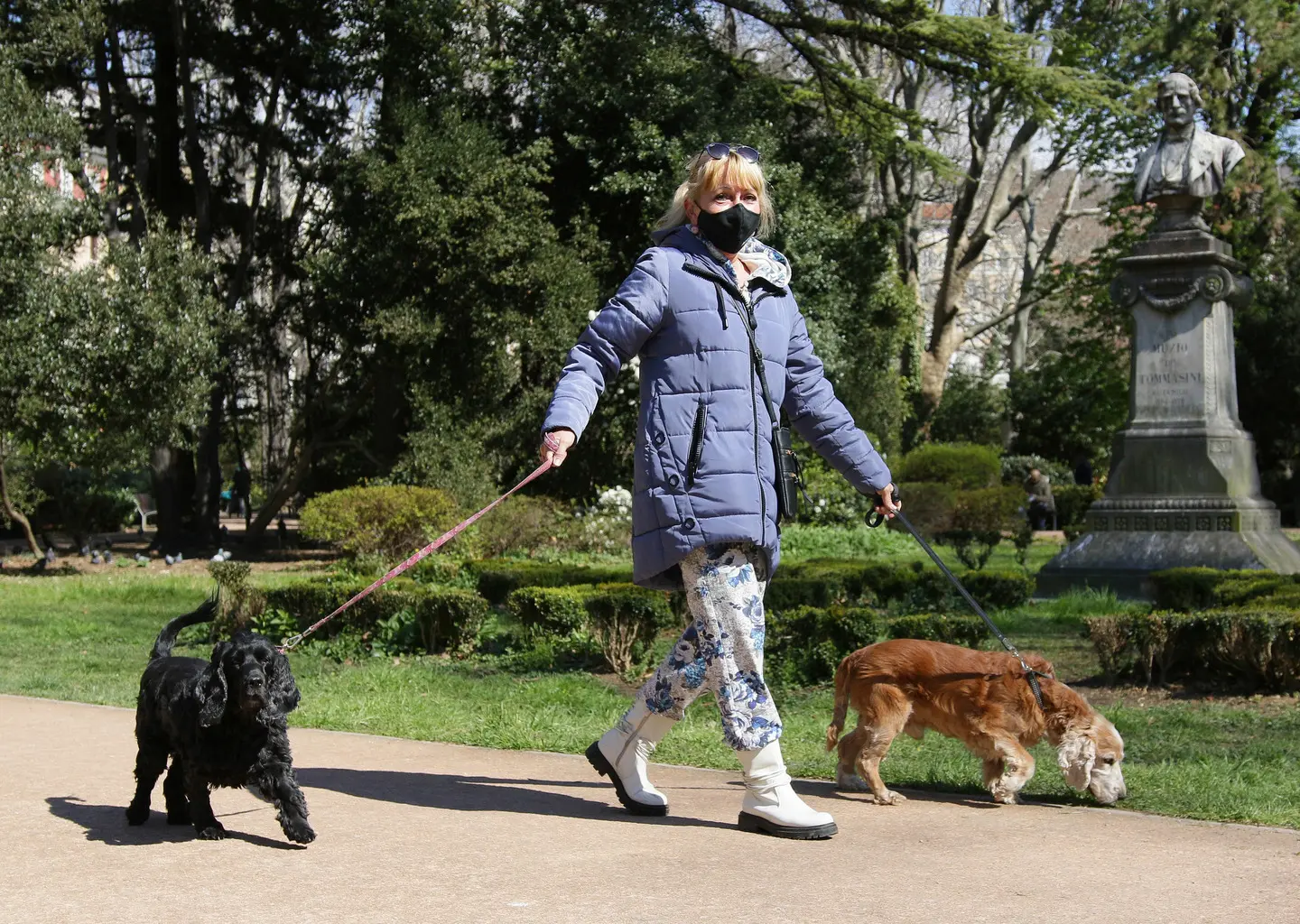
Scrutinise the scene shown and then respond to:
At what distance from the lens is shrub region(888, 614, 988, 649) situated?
8242mm

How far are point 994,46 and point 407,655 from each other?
14.2 metres

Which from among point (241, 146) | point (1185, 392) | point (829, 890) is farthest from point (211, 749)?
point (241, 146)

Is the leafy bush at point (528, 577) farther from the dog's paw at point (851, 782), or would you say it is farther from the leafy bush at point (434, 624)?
the dog's paw at point (851, 782)

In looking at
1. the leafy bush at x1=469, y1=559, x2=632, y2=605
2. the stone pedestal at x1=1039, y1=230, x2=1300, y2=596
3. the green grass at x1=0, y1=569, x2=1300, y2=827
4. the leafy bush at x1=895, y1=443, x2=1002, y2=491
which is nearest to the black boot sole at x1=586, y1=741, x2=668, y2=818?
the green grass at x1=0, y1=569, x2=1300, y2=827

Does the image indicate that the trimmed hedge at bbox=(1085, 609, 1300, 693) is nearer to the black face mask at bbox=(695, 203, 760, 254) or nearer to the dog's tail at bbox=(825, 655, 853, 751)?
the dog's tail at bbox=(825, 655, 853, 751)

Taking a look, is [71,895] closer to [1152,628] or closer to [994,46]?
[1152,628]

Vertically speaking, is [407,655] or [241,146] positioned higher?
[241,146]

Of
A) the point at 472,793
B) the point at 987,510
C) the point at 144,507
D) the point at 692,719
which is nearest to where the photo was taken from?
the point at 472,793

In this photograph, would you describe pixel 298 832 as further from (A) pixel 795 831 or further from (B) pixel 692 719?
(B) pixel 692 719

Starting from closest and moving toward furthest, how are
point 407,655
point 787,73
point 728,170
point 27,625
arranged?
point 728,170, point 407,655, point 27,625, point 787,73

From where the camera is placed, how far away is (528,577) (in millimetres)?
11586

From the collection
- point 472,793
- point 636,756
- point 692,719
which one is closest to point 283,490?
point 692,719

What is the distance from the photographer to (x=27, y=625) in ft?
41.7

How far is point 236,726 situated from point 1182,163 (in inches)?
480
